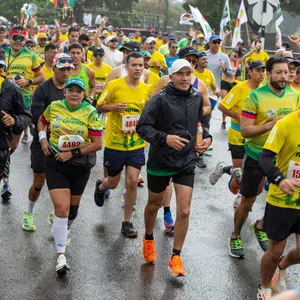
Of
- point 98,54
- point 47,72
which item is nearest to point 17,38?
point 47,72

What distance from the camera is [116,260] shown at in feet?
20.7

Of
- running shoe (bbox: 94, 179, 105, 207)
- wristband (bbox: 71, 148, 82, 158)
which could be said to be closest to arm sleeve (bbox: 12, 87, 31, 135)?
wristband (bbox: 71, 148, 82, 158)

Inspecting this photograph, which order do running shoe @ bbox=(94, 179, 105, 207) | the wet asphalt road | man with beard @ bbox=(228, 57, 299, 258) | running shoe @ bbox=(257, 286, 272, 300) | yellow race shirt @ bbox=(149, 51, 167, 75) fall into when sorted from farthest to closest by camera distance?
1. yellow race shirt @ bbox=(149, 51, 167, 75)
2. running shoe @ bbox=(94, 179, 105, 207)
3. man with beard @ bbox=(228, 57, 299, 258)
4. the wet asphalt road
5. running shoe @ bbox=(257, 286, 272, 300)

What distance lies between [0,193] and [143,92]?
98.1 inches

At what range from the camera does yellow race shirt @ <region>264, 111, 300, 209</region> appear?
4895 millimetres

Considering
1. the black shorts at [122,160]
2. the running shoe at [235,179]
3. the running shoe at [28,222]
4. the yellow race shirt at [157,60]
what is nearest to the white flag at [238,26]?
the yellow race shirt at [157,60]

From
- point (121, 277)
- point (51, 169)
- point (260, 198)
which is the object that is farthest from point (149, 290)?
point (260, 198)

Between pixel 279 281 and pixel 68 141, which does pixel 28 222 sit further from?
pixel 279 281

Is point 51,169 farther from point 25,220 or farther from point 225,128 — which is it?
point 225,128

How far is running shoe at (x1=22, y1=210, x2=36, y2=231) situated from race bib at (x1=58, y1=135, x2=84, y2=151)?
153cm

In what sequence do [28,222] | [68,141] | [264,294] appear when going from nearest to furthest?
[264,294] → [68,141] → [28,222]

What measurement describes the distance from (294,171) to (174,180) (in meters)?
1.29

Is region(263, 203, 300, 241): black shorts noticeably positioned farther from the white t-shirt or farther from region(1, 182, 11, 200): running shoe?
the white t-shirt

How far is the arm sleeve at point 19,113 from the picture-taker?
20.4ft
